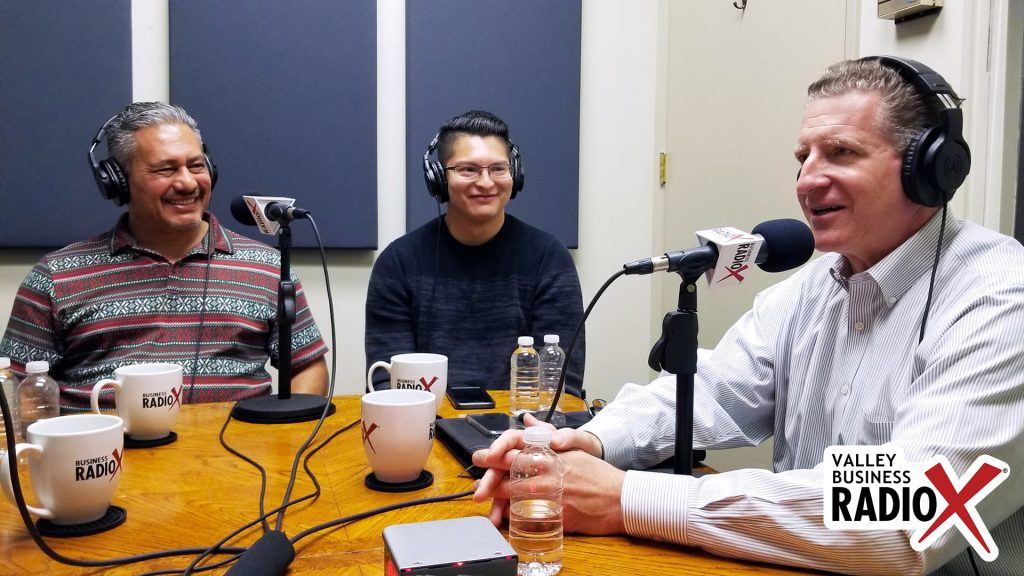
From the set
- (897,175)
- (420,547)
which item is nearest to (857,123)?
(897,175)

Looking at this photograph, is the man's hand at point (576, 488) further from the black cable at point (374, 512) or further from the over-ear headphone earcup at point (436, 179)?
the over-ear headphone earcup at point (436, 179)

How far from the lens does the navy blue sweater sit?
7.09 ft

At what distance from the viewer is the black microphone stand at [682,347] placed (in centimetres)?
94

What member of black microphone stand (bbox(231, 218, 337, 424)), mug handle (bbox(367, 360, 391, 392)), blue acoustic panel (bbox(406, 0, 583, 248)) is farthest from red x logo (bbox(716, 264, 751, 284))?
blue acoustic panel (bbox(406, 0, 583, 248))

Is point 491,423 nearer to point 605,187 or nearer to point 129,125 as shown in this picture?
point 129,125

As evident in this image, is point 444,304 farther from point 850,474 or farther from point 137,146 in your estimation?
point 850,474

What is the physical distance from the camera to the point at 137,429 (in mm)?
1277

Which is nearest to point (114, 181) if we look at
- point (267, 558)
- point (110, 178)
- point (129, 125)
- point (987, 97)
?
point (110, 178)

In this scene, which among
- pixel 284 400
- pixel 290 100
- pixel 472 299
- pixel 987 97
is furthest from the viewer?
pixel 290 100

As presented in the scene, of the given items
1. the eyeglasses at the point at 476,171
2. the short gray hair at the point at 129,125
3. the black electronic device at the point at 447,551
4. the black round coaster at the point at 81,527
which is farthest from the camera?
the eyeglasses at the point at 476,171

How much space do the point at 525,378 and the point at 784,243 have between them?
3.43 feet

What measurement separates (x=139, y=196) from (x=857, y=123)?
5.78 ft

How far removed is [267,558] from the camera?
790mm

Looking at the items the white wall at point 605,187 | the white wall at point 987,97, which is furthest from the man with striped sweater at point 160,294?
the white wall at point 987,97
